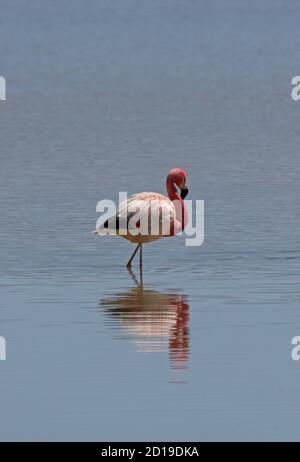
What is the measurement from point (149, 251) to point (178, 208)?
0.60 m

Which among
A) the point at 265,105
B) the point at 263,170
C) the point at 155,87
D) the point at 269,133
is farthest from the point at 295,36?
the point at 263,170

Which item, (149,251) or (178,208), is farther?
(178,208)

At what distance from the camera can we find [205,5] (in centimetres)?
5153

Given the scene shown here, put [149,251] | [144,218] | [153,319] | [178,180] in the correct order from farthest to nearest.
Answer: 1. [178,180]
2. [149,251]
3. [144,218]
4. [153,319]

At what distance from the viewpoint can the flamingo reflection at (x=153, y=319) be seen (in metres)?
12.4

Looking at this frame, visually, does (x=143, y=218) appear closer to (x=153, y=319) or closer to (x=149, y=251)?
(x=149, y=251)

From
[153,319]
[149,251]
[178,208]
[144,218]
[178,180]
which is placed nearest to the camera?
[153,319]

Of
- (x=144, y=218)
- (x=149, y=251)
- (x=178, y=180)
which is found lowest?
(x=149, y=251)

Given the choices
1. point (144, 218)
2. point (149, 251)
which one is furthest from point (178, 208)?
point (144, 218)

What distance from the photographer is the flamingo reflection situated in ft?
40.7

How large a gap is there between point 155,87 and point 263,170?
1217 cm

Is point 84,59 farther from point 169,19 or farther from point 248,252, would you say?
point 248,252

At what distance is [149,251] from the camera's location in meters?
17.7

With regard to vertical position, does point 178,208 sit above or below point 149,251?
above
